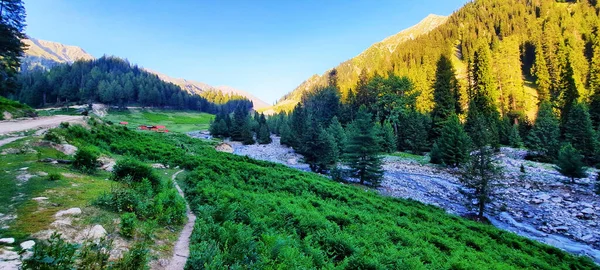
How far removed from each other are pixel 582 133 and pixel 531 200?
980 inches

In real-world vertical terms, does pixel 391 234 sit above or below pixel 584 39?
below

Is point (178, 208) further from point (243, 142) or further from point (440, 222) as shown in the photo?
point (243, 142)

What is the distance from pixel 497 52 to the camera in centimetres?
8288

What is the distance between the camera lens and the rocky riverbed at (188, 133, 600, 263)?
19.4 m

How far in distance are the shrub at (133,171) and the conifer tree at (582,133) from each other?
182 feet

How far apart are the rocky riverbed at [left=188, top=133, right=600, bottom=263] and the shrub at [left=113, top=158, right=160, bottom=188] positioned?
25.2 m

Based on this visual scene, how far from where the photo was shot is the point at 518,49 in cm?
9131

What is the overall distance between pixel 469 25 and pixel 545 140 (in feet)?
349

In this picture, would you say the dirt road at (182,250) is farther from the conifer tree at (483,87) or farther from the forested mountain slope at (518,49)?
Result: the forested mountain slope at (518,49)

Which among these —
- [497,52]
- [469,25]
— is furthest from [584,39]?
[469,25]

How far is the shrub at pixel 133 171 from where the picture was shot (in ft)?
36.7

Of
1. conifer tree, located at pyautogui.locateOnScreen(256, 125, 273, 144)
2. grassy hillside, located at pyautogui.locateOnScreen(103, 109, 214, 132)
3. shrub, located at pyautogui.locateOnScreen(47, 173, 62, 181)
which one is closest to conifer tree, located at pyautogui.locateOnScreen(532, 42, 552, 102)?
conifer tree, located at pyautogui.locateOnScreen(256, 125, 273, 144)

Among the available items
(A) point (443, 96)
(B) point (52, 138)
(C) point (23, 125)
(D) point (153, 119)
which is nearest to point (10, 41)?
(C) point (23, 125)

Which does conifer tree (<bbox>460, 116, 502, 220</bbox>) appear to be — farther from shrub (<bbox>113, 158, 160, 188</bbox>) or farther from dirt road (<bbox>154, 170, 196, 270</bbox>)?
shrub (<bbox>113, 158, 160, 188</bbox>)
